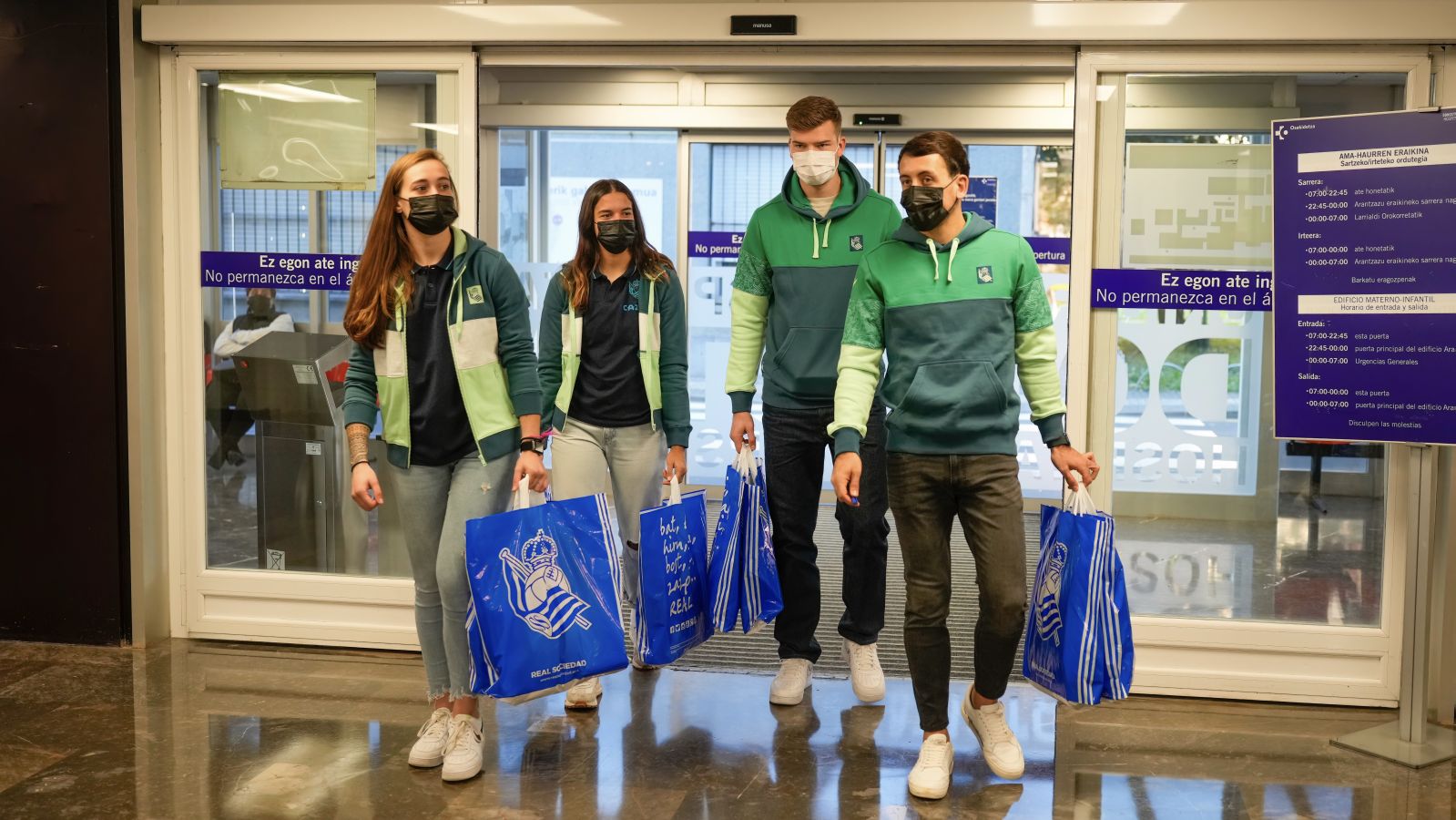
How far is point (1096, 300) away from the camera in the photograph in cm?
424

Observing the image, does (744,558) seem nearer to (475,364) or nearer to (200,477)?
(475,364)

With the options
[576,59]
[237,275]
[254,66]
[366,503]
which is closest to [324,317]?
[237,275]

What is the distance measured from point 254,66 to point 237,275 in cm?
74

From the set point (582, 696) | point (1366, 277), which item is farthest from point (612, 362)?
point (1366, 277)

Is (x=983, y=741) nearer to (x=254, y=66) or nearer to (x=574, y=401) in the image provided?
(x=574, y=401)

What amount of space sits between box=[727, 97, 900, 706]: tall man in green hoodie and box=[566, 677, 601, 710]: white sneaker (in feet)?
1.85

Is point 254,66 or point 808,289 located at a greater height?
point 254,66

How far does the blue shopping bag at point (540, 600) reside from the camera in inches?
127

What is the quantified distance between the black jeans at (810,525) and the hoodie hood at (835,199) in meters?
0.53

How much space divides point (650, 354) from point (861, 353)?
0.84 metres

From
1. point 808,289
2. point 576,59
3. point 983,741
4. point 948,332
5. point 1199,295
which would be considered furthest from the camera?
point 576,59

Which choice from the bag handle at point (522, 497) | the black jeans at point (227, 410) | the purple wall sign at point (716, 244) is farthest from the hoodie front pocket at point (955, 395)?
the purple wall sign at point (716, 244)

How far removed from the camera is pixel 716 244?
21.2 ft

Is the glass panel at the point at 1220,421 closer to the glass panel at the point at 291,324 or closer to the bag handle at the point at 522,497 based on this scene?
the bag handle at the point at 522,497
